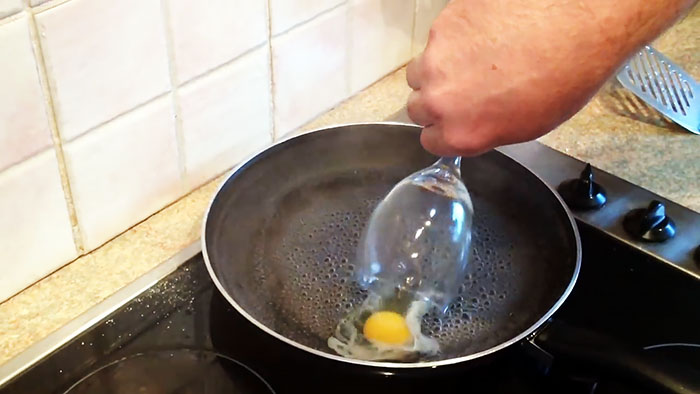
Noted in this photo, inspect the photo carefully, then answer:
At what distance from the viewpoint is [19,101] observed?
533mm

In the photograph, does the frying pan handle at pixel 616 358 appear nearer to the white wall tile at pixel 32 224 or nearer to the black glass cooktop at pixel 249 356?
the black glass cooktop at pixel 249 356

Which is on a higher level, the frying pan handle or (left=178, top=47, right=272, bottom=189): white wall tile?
(left=178, top=47, right=272, bottom=189): white wall tile

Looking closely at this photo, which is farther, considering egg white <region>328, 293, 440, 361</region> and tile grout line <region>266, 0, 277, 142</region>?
tile grout line <region>266, 0, 277, 142</region>

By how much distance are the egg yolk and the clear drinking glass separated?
3 centimetres

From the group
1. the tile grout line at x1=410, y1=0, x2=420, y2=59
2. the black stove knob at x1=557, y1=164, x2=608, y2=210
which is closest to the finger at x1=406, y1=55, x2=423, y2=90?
the black stove knob at x1=557, y1=164, x2=608, y2=210

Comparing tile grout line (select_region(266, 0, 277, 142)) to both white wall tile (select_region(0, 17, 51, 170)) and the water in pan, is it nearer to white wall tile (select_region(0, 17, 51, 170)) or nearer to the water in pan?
the water in pan

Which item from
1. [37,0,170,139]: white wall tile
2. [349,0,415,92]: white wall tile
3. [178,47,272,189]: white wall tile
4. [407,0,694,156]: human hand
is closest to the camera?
[407,0,694,156]: human hand

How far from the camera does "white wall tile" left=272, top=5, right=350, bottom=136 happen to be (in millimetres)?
722

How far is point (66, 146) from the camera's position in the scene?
58 centimetres

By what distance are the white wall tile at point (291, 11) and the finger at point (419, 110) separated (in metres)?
0.23

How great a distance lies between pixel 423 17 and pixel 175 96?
322mm

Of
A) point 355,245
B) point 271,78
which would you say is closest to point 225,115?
point 271,78

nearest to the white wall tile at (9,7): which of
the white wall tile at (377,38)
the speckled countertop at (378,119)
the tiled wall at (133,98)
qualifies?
the tiled wall at (133,98)

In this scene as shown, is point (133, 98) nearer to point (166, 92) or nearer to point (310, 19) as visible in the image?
point (166, 92)
